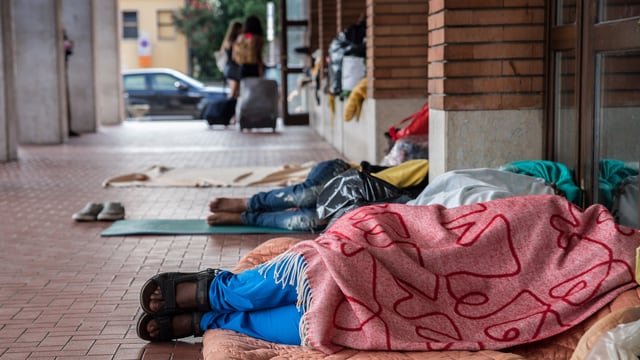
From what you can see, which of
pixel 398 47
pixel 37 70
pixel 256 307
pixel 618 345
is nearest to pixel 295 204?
pixel 256 307

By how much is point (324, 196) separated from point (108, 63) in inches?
618

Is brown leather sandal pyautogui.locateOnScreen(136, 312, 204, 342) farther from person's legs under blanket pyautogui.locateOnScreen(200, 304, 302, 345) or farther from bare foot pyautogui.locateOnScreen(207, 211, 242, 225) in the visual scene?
bare foot pyautogui.locateOnScreen(207, 211, 242, 225)

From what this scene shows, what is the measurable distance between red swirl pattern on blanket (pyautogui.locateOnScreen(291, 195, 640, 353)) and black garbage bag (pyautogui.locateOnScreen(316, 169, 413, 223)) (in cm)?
227

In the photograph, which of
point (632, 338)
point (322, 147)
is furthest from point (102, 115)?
point (632, 338)

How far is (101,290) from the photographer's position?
5.16 m

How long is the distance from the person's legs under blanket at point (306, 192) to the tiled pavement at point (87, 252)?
0.33 m

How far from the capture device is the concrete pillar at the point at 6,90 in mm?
12320

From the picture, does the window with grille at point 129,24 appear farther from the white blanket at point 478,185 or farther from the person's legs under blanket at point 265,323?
the person's legs under blanket at point 265,323

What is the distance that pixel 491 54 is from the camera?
6.18 metres

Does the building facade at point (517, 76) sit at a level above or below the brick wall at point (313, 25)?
below

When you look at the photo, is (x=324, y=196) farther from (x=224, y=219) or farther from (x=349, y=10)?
(x=349, y=10)

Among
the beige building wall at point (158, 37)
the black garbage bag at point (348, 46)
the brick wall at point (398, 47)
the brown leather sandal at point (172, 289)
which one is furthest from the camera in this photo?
the beige building wall at point (158, 37)

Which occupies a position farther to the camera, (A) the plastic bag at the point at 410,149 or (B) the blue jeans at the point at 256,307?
(A) the plastic bag at the point at 410,149

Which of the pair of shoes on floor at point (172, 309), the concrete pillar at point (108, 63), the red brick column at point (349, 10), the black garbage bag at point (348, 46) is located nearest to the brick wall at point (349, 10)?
A: the red brick column at point (349, 10)
